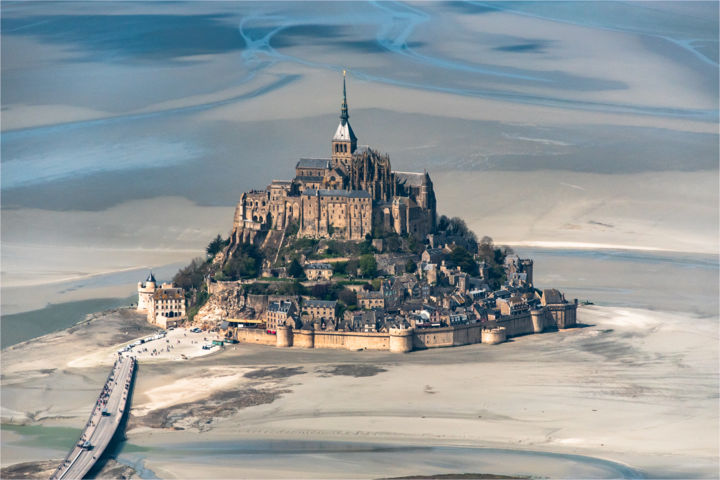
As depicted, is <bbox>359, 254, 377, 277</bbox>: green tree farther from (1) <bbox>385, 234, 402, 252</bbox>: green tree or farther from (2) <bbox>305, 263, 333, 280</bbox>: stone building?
(1) <bbox>385, 234, 402, 252</bbox>: green tree

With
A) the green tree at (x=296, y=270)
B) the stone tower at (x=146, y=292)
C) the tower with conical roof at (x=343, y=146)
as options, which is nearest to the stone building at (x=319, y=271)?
the green tree at (x=296, y=270)

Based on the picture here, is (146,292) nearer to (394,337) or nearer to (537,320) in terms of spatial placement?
(394,337)

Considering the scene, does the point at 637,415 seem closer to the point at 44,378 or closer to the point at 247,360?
the point at 247,360

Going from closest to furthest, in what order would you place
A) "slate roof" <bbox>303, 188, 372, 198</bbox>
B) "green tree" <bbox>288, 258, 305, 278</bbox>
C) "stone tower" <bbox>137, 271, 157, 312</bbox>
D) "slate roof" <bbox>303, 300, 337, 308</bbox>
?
"slate roof" <bbox>303, 300, 337, 308</bbox>
"green tree" <bbox>288, 258, 305, 278</bbox>
"slate roof" <bbox>303, 188, 372, 198</bbox>
"stone tower" <bbox>137, 271, 157, 312</bbox>

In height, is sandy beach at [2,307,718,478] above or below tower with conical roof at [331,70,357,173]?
below

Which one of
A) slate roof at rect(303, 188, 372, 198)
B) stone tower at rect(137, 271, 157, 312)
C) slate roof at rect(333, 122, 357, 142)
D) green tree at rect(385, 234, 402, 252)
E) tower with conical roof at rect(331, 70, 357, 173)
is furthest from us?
slate roof at rect(333, 122, 357, 142)

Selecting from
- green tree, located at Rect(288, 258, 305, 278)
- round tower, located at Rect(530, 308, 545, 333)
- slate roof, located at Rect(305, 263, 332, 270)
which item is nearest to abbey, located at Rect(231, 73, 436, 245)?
slate roof, located at Rect(305, 263, 332, 270)

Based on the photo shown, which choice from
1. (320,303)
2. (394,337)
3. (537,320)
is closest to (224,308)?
(320,303)
